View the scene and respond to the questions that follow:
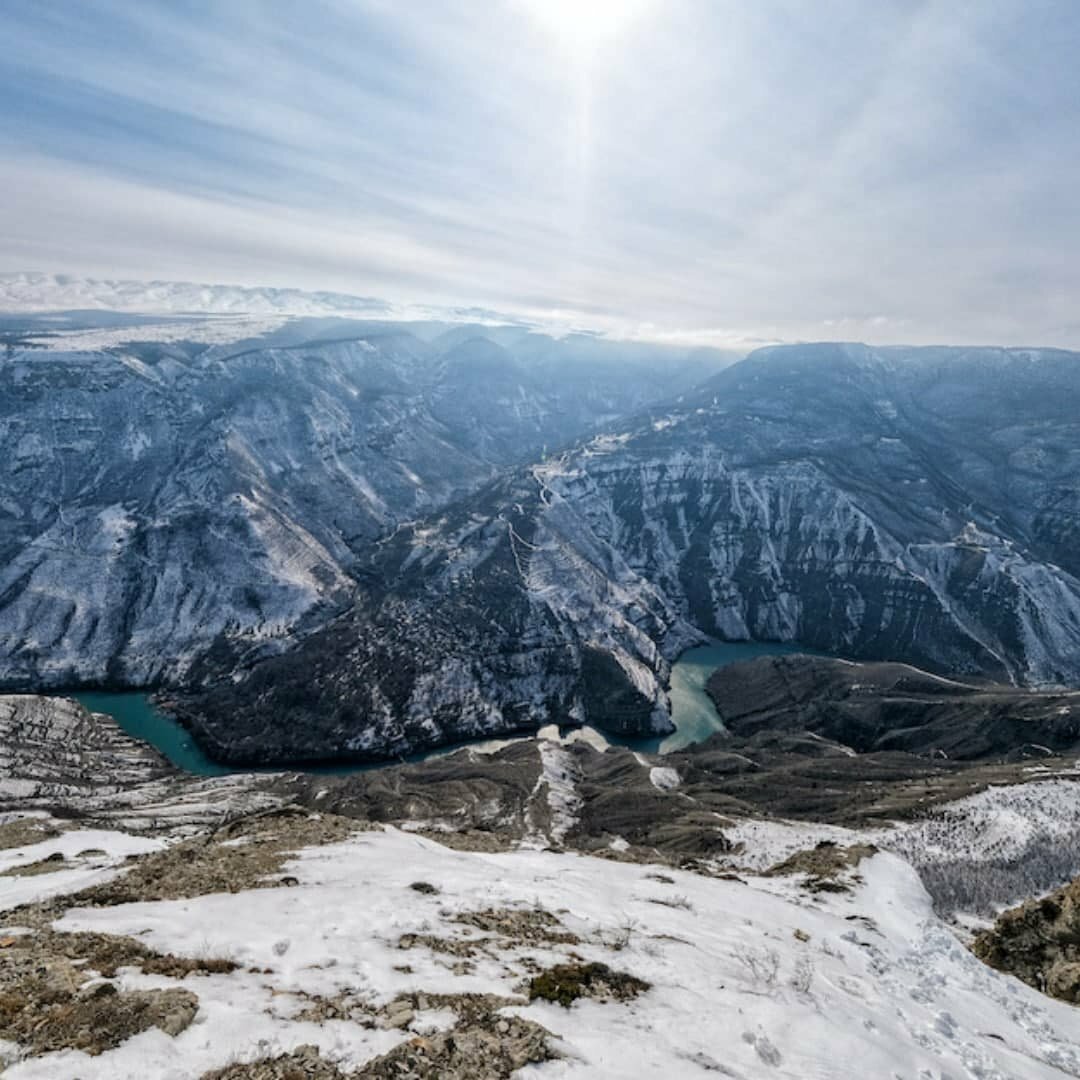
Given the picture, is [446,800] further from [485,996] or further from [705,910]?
[485,996]

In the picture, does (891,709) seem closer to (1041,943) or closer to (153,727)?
(1041,943)

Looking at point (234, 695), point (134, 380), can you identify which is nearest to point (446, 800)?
point (234, 695)

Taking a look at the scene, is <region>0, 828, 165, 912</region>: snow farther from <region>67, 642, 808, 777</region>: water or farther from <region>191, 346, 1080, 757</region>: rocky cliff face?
<region>191, 346, 1080, 757</region>: rocky cliff face

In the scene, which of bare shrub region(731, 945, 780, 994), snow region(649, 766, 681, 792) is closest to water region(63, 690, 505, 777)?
snow region(649, 766, 681, 792)

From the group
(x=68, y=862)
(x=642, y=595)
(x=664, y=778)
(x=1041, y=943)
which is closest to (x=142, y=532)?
(x=642, y=595)

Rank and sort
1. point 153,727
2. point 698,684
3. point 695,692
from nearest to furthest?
1. point 153,727
2. point 695,692
3. point 698,684

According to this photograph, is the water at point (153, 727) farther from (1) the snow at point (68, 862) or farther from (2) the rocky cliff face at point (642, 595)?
(1) the snow at point (68, 862)
